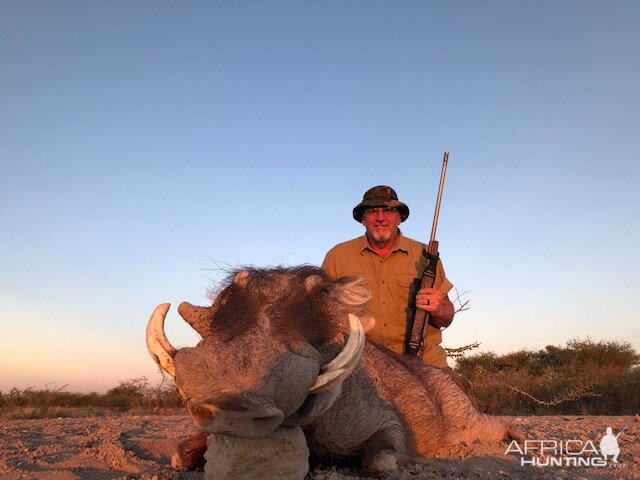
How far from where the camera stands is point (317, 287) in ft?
11.7

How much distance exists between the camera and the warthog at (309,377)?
101 inches

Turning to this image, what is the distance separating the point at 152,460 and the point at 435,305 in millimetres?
3137

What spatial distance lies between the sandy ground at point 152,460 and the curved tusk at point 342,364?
0.91 meters

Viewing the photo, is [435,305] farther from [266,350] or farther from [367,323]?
[266,350]

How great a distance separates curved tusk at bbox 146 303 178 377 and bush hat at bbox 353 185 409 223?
404cm

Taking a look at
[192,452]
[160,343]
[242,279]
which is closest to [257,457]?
[160,343]

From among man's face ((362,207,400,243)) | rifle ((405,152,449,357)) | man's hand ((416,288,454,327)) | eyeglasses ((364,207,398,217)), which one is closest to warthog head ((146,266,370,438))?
man's hand ((416,288,454,327))

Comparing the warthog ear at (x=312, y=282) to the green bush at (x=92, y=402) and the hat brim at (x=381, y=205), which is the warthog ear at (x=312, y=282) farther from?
the green bush at (x=92, y=402)

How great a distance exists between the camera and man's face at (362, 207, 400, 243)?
22.9 feet

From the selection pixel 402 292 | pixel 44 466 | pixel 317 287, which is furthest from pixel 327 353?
pixel 402 292

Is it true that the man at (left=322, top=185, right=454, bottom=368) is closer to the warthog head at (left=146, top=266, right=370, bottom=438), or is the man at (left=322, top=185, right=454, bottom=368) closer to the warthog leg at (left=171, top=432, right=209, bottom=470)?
the warthog leg at (left=171, top=432, right=209, bottom=470)

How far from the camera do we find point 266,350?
2740mm

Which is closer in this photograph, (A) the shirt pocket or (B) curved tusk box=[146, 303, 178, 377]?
(B) curved tusk box=[146, 303, 178, 377]

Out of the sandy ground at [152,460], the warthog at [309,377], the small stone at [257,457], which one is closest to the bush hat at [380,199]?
the warthog at [309,377]
